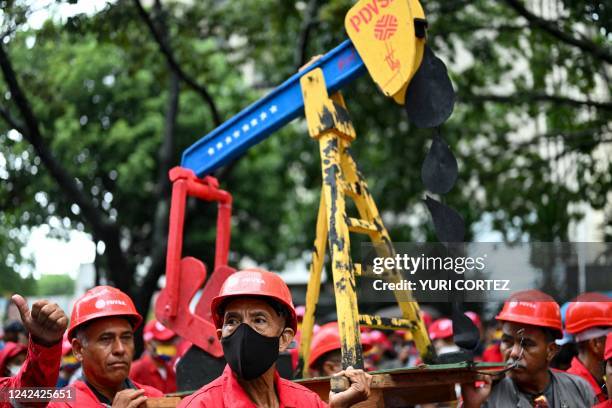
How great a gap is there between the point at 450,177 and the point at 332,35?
607cm

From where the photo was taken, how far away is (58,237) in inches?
582

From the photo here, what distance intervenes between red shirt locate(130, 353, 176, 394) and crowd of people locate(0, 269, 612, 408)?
1.32 meters

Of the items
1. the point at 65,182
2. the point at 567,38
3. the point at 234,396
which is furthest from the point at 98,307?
the point at 567,38

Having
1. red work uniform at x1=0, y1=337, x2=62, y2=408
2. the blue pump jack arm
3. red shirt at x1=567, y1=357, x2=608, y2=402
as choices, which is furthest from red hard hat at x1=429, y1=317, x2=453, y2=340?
red work uniform at x1=0, y1=337, x2=62, y2=408

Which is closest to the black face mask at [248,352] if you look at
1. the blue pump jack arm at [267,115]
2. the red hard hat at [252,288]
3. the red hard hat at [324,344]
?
the red hard hat at [252,288]

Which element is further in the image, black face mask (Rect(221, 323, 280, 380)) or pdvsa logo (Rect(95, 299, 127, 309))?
pdvsa logo (Rect(95, 299, 127, 309))

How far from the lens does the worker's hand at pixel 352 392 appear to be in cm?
385

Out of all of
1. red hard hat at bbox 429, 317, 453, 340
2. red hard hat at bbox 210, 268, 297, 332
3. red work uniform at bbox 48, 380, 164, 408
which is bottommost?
red work uniform at bbox 48, 380, 164, 408

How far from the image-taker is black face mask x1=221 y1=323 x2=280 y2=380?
3.81m

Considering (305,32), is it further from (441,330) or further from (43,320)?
(43,320)

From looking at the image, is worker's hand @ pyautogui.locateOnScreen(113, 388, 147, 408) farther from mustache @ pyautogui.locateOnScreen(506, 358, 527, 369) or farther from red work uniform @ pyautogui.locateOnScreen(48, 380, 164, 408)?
mustache @ pyautogui.locateOnScreen(506, 358, 527, 369)

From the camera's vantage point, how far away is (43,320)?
3.68m

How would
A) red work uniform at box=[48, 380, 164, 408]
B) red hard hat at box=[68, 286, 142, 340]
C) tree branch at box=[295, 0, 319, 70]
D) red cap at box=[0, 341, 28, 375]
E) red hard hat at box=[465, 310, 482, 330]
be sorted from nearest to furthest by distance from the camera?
Answer: red work uniform at box=[48, 380, 164, 408] < red hard hat at box=[68, 286, 142, 340] < red hard hat at box=[465, 310, 482, 330] < red cap at box=[0, 341, 28, 375] < tree branch at box=[295, 0, 319, 70]

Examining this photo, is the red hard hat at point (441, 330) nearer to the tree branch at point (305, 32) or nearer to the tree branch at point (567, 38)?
the tree branch at point (567, 38)
